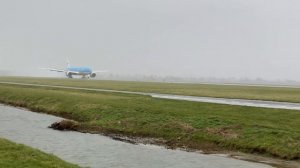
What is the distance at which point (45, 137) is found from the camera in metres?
37.8

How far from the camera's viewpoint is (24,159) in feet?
78.9

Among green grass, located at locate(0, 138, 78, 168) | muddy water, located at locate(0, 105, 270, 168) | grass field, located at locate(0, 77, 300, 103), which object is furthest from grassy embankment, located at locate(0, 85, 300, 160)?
grass field, located at locate(0, 77, 300, 103)

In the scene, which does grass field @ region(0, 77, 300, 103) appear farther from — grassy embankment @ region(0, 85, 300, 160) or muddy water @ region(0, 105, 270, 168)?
muddy water @ region(0, 105, 270, 168)

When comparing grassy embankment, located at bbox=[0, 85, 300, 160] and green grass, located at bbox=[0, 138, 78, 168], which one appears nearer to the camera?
green grass, located at bbox=[0, 138, 78, 168]

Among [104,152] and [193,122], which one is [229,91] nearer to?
[193,122]

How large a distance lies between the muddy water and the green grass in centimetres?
285

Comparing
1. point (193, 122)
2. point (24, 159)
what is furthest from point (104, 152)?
point (193, 122)

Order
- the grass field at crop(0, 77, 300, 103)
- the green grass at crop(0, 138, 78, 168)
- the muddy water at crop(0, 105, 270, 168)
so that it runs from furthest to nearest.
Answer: the grass field at crop(0, 77, 300, 103) → the muddy water at crop(0, 105, 270, 168) → the green grass at crop(0, 138, 78, 168)

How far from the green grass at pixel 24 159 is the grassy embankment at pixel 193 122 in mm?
13683

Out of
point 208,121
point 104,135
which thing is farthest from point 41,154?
point 208,121

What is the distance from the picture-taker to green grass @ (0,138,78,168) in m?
22.9

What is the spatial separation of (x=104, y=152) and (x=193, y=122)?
1224 cm

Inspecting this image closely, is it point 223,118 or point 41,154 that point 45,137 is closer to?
point 41,154

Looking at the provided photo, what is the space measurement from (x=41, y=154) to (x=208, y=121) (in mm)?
19339
